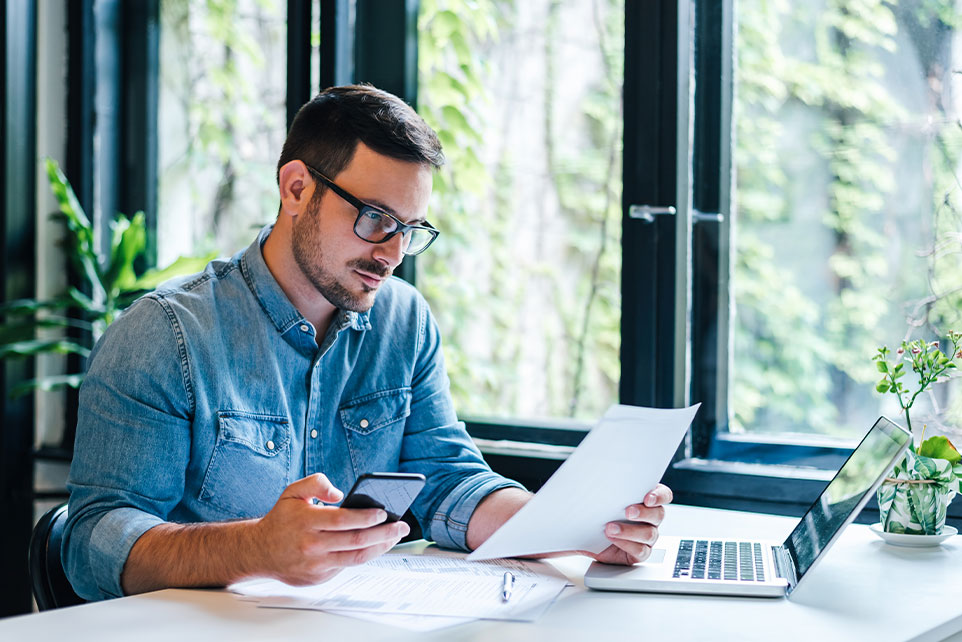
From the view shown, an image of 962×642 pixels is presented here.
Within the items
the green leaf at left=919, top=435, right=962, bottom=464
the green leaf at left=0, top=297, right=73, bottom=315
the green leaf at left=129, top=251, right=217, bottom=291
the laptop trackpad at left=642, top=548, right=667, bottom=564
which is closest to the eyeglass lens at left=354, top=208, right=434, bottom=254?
the laptop trackpad at left=642, top=548, right=667, bottom=564

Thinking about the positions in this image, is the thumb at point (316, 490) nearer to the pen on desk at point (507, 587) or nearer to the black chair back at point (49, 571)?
the pen on desk at point (507, 587)

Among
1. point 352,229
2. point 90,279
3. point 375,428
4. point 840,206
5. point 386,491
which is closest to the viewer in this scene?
point 386,491

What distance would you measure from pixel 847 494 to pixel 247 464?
34.7 inches

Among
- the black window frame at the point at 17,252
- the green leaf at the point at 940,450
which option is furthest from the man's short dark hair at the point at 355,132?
the black window frame at the point at 17,252

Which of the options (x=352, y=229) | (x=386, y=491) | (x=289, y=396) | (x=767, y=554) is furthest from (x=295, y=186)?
(x=767, y=554)

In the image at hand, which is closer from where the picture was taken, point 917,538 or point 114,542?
point 114,542

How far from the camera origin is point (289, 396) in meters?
1.59

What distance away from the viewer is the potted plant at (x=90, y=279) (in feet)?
8.61

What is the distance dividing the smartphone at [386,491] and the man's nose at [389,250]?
0.57m

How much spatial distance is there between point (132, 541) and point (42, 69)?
2.11 m

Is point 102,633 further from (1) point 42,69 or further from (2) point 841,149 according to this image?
(1) point 42,69

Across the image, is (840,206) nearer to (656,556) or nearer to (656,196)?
(656,196)

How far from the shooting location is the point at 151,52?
115 inches

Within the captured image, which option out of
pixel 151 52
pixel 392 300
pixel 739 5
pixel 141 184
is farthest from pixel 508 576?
pixel 151 52
